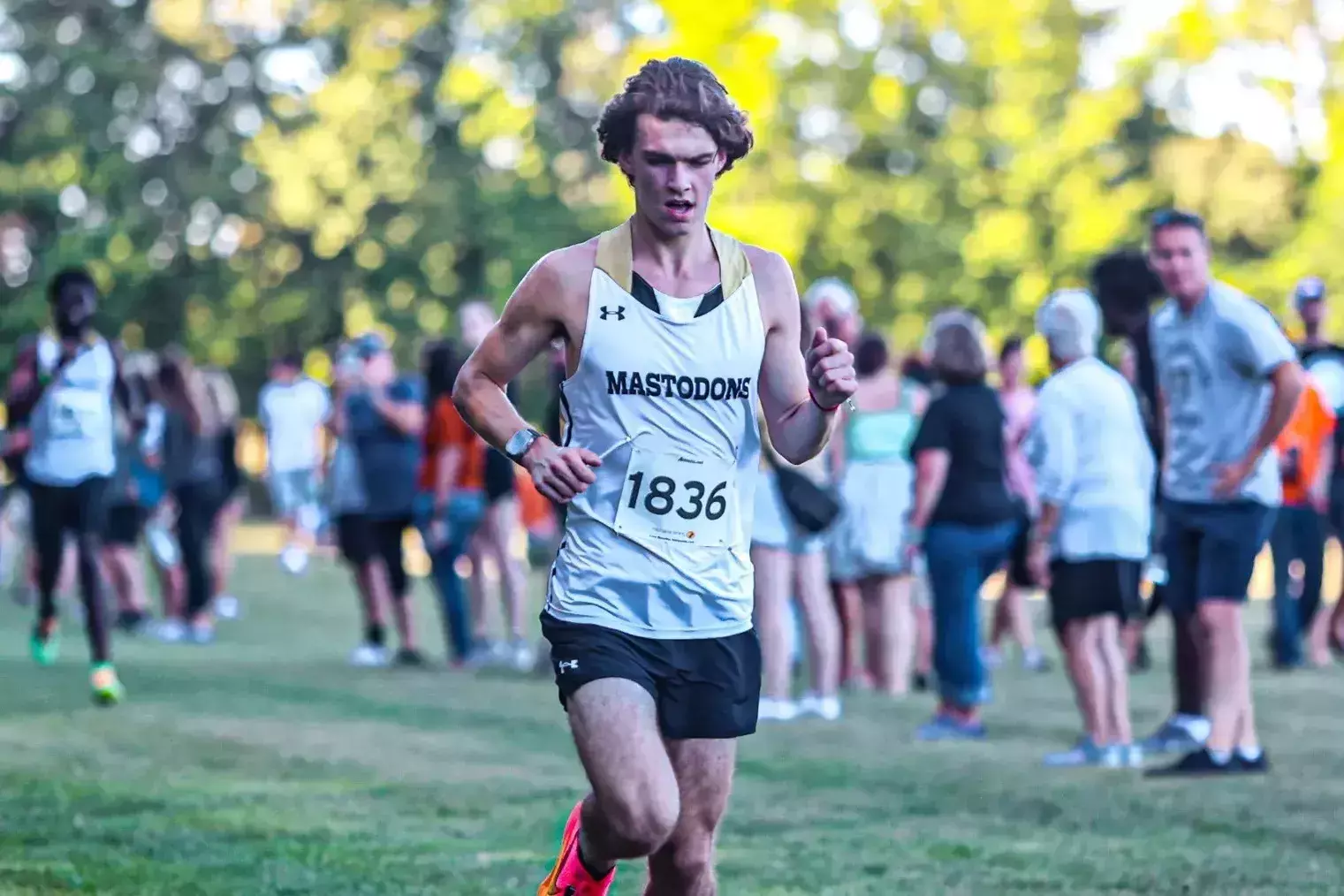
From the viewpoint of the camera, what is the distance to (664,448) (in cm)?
540

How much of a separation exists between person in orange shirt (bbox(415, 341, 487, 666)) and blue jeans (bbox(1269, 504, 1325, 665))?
536cm

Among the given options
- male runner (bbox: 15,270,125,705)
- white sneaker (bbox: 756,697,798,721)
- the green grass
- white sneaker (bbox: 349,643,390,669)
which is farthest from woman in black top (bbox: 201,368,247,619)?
white sneaker (bbox: 756,697,798,721)

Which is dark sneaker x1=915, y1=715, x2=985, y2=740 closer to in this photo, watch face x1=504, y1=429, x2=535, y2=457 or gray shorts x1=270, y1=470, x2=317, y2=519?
watch face x1=504, y1=429, x2=535, y2=457

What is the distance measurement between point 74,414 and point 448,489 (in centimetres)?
312

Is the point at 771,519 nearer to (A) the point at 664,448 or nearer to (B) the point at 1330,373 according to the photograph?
(B) the point at 1330,373

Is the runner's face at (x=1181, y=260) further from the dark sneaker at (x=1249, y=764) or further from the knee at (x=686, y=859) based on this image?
the knee at (x=686, y=859)

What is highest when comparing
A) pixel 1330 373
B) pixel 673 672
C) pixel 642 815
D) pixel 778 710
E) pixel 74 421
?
pixel 1330 373

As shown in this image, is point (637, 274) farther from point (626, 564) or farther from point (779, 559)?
point (779, 559)

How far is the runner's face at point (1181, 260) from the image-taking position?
9.68 m

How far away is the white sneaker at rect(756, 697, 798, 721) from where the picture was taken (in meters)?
12.3

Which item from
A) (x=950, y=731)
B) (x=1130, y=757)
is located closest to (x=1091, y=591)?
(x=1130, y=757)

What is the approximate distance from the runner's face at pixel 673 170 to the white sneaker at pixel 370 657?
10.6 metres

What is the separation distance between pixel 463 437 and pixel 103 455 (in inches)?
118

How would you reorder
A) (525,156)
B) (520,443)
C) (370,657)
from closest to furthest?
(520,443) → (370,657) → (525,156)
